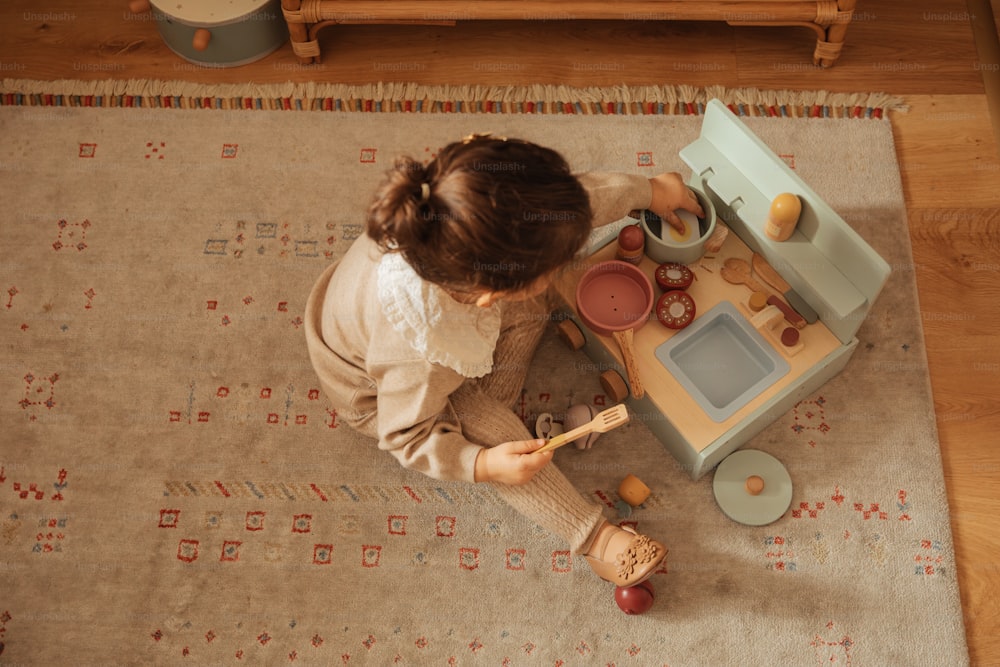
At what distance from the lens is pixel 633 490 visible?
129 centimetres

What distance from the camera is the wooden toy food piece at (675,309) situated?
4.20 feet

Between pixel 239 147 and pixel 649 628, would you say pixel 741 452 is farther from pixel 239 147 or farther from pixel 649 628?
pixel 239 147

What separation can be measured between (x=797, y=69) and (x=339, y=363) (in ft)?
3.00

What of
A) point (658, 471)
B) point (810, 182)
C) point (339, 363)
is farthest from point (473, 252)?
point (810, 182)

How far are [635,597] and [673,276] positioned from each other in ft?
1.41

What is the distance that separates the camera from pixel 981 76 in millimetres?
1559

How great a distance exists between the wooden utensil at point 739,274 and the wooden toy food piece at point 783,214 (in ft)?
0.28

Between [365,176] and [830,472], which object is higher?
[365,176]

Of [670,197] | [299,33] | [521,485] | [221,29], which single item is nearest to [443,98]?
[299,33]

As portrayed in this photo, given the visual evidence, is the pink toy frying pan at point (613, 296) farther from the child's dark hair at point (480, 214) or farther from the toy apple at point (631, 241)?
the child's dark hair at point (480, 214)

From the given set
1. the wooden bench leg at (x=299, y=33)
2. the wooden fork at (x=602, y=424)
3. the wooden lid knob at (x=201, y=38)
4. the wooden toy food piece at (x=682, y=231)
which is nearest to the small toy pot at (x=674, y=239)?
the wooden toy food piece at (x=682, y=231)

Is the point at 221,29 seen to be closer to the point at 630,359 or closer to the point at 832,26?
the point at 630,359

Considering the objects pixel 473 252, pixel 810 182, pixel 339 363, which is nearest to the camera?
pixel 473 252

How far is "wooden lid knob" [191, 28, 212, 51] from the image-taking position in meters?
1.53
